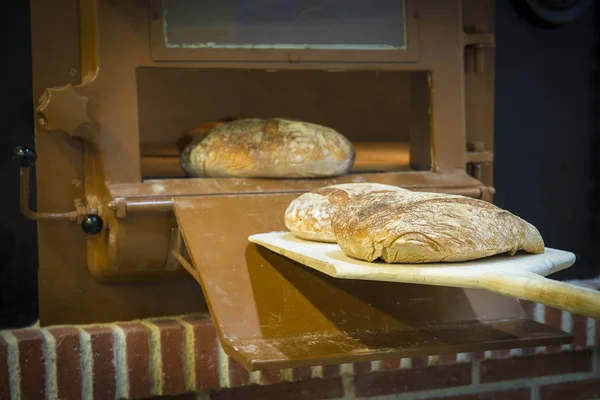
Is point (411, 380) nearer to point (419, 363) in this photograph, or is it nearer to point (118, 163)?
point (419, 363)

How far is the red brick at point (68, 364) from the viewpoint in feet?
4.43

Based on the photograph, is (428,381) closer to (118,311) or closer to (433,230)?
(118,311)

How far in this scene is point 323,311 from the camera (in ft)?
3.51

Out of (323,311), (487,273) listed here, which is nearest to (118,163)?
(323,311)

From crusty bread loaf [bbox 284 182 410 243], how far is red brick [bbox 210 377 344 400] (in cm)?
46

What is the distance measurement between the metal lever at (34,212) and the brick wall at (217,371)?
0.19 metres

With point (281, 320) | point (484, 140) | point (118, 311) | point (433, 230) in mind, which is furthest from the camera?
point (484, 140)

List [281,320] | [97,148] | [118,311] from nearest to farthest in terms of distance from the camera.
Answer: [281,320], [97,148], [118,311]

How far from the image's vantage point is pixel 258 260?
1.12m

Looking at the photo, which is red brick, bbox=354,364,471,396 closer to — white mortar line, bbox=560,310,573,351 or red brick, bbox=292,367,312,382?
red brick, bbox=292,367,312,382

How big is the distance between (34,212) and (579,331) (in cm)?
110

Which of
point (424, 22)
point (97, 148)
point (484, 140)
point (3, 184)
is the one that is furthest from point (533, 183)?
point (3, 184)

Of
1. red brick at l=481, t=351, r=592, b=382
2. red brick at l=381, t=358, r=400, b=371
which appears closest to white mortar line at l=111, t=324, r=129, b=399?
A: red brick at l=381, t=358, r=400, b=371

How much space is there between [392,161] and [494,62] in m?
Result: 0.28
